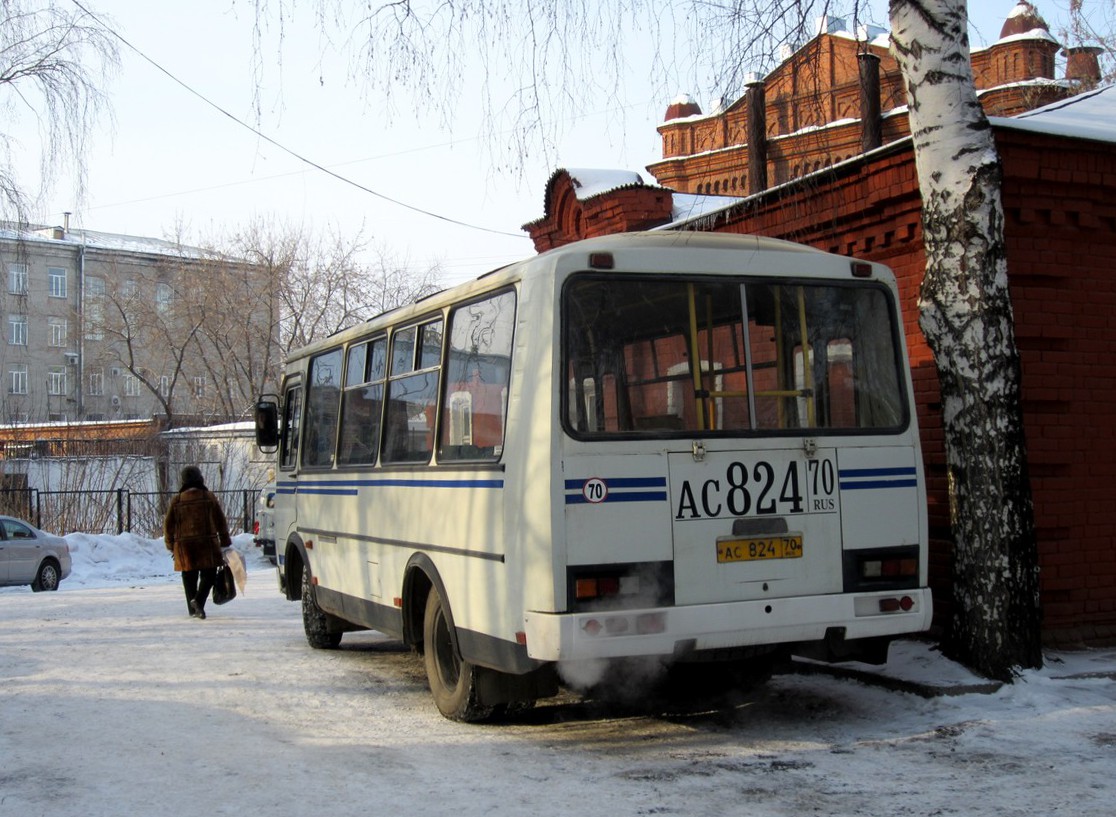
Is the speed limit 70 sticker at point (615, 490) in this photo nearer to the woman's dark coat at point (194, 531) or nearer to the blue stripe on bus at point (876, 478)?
the blue stripe on bus at point (876, 478)

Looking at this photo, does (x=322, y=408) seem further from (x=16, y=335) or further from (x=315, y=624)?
(x=16, y=335)

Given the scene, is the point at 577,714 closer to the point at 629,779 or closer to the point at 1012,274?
the point at 629,779

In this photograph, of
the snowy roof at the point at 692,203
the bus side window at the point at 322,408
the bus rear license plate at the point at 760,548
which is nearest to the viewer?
the bus rear license plate at the point at 760,548

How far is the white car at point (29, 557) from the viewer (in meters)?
21.7

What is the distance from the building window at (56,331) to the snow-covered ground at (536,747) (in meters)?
62.5

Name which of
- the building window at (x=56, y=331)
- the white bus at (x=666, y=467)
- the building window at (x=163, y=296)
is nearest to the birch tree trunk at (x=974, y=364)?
the white bus at (x=666, y=467)

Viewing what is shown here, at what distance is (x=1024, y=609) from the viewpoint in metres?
8.20

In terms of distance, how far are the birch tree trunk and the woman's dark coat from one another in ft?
28.3

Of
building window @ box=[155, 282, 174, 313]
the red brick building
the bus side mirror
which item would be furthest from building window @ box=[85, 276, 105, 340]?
the red brick building

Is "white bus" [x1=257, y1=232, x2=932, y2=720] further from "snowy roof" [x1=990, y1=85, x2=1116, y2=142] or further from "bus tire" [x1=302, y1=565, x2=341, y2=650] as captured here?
"bus tire" [x1=302, y1=565, x2=341, y2=650]

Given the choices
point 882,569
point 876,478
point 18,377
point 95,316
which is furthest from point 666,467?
point 18,377

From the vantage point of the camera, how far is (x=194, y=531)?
46.3 feet

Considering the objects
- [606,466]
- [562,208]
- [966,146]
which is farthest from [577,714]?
[562,208]

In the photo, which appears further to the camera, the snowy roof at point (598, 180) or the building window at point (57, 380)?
the building window at point (57, 380)
